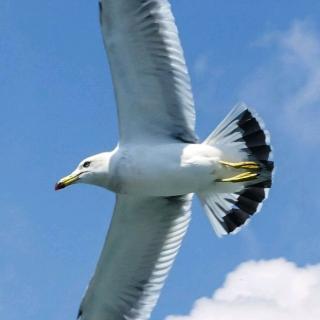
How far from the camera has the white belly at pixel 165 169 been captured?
35.2 feet

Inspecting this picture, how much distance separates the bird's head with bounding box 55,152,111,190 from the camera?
35.8ft

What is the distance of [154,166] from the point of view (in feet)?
35.3

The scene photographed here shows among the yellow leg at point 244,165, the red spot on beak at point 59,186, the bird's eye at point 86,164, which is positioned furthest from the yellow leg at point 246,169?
the red spot on beak at point 59,186

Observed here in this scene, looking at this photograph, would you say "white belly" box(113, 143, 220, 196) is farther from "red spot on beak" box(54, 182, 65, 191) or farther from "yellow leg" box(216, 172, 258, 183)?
"red spot on beak" box(54, 182, 65, 191)

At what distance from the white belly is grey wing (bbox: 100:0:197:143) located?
265 millimetres

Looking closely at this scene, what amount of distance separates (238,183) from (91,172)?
1403 mm

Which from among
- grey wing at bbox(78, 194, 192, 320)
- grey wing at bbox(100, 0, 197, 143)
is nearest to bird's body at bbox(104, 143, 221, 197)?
grey wing at bbox(100, 0, 197, 143)

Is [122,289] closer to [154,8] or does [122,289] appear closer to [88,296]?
[88,296]

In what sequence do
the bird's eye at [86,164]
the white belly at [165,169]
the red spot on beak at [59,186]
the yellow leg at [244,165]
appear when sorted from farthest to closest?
1. the red spot on beak at [59,186]
2. the bird's eye at [86,164]
3. the yellow leg at [244,165]
4. the white belly at [165,169]

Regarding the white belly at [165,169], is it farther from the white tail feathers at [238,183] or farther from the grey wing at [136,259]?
the grey wing at [136,259]

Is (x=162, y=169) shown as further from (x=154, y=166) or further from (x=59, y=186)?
(x=59, y=186)

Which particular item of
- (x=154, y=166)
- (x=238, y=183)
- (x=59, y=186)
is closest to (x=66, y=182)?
(x=59, y=186)

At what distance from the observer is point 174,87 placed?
1102cm

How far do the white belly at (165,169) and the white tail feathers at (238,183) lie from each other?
209 mm
